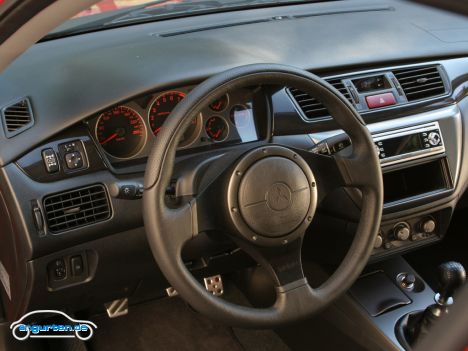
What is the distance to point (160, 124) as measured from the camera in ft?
6.64

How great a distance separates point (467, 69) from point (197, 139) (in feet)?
3.38

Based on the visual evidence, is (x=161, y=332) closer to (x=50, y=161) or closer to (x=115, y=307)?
(x=115, y=307)

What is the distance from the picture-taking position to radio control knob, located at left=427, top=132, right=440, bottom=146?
2.27m

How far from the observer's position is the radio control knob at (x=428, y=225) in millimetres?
2357

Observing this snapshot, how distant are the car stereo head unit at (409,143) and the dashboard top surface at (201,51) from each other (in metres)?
0.24

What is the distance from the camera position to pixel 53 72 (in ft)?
6.64

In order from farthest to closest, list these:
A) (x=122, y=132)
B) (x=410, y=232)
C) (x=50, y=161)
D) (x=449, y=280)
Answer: (x=410, y=232)
(x=449, y=280)
(x=122, y=132)
(x=50, y=161)

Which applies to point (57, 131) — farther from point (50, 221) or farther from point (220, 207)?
point (220, 207)

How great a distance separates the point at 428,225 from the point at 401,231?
12cm

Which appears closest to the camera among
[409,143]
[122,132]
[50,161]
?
[50,161]

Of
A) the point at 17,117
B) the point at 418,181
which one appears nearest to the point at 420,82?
the point at 418,181

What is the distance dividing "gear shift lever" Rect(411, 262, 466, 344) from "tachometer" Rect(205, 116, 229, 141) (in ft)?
2.44

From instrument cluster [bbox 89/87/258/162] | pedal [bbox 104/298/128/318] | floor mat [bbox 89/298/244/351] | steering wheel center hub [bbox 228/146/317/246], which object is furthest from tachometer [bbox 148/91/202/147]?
floor mat [bbox 89/298/244/351]

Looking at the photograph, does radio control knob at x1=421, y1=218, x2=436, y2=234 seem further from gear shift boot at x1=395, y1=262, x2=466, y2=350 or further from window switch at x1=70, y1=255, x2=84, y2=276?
window switch at x1=70, y1=255, x2=84, y2=276
